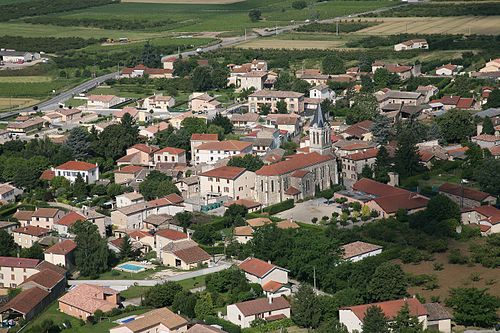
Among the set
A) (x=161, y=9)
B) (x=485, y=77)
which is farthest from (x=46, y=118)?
(x=161, y=9)

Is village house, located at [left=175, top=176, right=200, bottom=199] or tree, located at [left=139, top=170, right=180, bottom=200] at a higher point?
tree, located at [left=139, top=170, right=180, bottom=200]

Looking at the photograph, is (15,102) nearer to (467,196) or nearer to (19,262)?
(19,262)

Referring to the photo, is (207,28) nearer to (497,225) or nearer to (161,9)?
(161,9)

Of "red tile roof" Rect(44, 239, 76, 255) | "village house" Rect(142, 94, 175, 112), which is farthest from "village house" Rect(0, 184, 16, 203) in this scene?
"village house" Rect(142, 94, 175, 112)

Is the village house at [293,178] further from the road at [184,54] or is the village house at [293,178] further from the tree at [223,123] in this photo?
the road at [184,54]

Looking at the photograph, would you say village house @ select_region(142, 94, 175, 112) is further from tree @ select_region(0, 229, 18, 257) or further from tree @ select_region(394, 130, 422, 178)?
tree @ select_region(0, 229, 18, 257)

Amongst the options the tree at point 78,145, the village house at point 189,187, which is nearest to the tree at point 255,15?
the tree at point 78,145

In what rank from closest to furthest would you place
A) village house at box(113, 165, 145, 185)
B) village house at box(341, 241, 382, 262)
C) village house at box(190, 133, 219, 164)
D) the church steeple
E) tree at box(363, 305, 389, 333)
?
tree at box(363, 305, 389, 333) → village house at box(341, 241, 382, 262) → the church steeple → village house at box(113, 165, 145, 185) → village house at box(190, 133, 219, 164)
